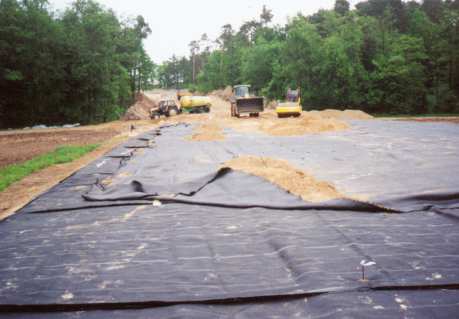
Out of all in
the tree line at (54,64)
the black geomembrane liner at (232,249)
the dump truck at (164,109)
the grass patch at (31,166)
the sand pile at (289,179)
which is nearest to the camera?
the black geomembrane liner at (232,249)

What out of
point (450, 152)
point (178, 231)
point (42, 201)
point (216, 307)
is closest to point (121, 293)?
point (216, 307)

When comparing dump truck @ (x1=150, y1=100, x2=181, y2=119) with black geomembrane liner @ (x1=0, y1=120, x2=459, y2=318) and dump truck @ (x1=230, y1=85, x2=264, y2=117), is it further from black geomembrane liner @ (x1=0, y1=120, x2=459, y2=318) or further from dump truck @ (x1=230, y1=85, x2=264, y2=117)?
black geomembrane liner @ (x1=0, y1=120, x2=459, y2=318)

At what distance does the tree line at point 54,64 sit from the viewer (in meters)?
28.4

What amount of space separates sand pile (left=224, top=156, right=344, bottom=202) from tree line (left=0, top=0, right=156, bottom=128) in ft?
83.0

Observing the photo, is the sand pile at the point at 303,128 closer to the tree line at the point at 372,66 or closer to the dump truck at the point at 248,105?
the dump truck at the point at 248,105

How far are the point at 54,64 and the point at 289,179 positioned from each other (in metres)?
28.9

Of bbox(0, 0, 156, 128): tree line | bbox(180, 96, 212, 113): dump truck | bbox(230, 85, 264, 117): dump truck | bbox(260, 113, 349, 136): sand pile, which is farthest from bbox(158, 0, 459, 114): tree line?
bbox(260, 113, 349, 136): sand pile

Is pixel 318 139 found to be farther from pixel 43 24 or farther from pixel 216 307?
pixel 43 24

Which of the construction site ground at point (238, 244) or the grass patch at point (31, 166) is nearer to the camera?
the construction site ground at point (238, 244)

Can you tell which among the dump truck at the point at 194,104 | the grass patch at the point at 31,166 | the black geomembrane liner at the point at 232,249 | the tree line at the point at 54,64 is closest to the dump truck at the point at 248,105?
the dump truck at the point at 194,104

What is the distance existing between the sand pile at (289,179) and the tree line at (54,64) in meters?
25.3

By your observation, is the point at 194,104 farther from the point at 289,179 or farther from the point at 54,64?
the point at 289,179

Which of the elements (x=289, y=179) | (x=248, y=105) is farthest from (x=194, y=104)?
(x=289, y=179)

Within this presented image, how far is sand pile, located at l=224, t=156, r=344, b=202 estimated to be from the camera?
19.4 feet
